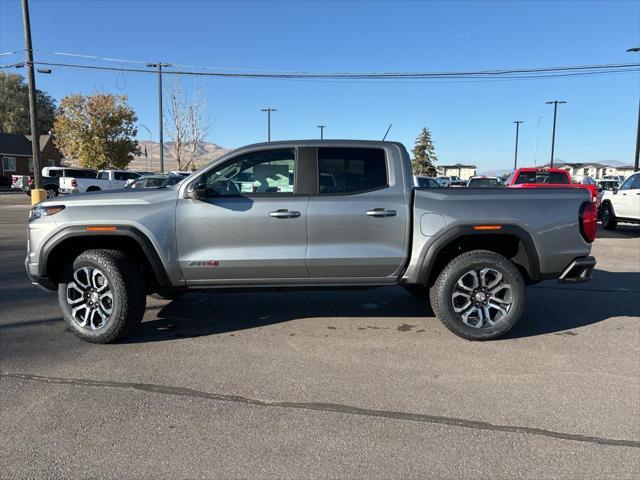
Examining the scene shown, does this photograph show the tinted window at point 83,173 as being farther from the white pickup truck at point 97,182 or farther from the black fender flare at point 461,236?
the black fender flare at point 461,236

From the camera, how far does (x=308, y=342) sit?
15.4 feet

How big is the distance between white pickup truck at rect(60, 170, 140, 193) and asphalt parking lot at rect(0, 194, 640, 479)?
25896 mm

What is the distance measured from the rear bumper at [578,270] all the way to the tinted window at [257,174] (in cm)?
283

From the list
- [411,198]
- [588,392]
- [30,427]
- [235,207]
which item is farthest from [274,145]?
[588,392]

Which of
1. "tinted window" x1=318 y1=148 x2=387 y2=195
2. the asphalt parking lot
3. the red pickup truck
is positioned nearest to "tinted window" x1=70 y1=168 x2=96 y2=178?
the red pickup truck

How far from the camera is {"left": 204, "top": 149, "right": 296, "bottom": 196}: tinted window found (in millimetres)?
4691

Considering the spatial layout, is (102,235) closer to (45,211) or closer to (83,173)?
(45,211)

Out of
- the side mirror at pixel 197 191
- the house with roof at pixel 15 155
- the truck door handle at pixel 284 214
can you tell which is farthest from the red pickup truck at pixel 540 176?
the house with roof at pixel 15 155

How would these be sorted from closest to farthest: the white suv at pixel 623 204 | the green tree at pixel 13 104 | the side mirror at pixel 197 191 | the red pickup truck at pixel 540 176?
the side mirror at pixel 197 191, the white suv at pixel 623 204, the red pickup truck at pixel 540 176, the green tree at pixel 13 104

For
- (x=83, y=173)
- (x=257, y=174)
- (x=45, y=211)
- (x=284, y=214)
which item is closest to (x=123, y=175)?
(x=83, y=173)

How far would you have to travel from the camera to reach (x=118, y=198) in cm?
459

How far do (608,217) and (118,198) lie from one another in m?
15.2

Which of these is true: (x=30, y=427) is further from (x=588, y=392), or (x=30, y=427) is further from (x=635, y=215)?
(x=635, y=215)

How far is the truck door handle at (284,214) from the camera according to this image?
4559 mm
